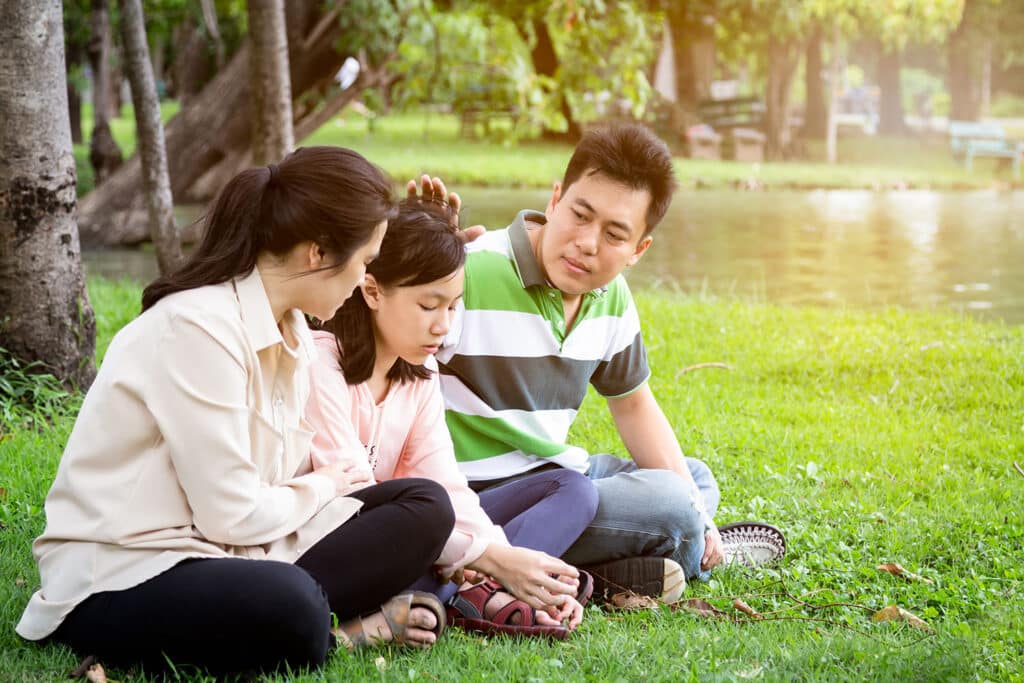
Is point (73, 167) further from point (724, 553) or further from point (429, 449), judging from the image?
point (724, 553)

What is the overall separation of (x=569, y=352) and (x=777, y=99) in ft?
72.1

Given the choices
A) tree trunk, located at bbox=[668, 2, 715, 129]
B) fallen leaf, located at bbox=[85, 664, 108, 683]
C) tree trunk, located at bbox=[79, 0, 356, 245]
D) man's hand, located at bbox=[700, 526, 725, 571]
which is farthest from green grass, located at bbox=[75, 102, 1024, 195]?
fallen leaf, located at bbox=[85, 664, 108, 683]

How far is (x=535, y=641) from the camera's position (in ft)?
9.84

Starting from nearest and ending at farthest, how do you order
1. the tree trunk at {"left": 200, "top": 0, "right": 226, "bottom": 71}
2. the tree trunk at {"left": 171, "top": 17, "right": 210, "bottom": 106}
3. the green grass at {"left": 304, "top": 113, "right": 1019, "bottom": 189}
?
the tree trunk at {"left": 200, "top": 0, "right": 226, "bottom": 71} < the tree trunk at {"left": 171, "top": 17, "right": 210, "bottom": 106} < the green grass at {"left": 304, "top": 113, "right": 1019, "bottom": 189}

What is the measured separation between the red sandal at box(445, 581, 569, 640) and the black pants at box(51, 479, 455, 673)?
379 mm

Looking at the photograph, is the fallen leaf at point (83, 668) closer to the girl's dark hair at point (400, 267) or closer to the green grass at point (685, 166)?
the girl's dark hair at point (400, 267)

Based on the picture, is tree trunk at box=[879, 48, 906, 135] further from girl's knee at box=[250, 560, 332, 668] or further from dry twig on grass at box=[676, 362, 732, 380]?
girl's knee at box=[250, 560, 332, 668]

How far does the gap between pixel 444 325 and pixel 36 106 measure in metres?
2.39

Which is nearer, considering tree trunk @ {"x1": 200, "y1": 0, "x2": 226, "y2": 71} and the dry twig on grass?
the dry twig on grass

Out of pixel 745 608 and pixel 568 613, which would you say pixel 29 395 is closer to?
pixel 568 613

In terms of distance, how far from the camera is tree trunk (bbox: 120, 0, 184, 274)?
620cm

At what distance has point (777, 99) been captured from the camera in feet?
79.7

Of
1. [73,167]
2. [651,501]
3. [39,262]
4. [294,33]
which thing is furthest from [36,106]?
[294,33]

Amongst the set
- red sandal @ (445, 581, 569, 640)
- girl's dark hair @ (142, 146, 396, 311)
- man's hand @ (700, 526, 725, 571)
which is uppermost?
girl's dark hair @ (142, 146, 396, 311)
